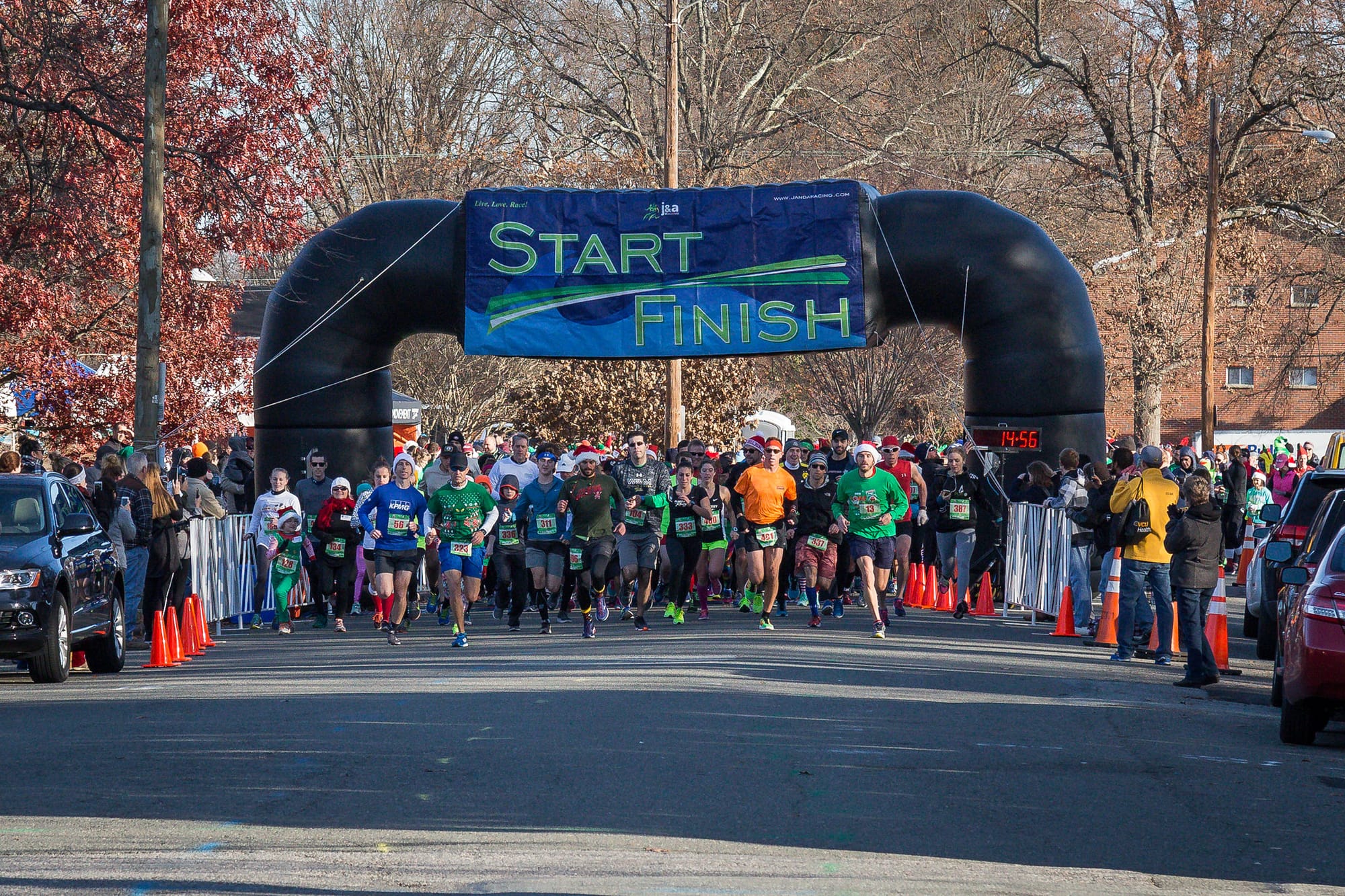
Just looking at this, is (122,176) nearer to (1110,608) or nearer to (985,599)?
(985,599)

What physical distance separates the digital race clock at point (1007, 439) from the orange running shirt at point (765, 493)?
10.5 feet

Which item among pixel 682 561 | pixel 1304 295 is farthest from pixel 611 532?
pixel 1304 295

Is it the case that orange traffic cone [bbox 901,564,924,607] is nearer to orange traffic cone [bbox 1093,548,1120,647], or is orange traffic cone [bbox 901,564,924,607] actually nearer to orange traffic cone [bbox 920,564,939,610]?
orange traffic cone [bbox 920,564,939,610]

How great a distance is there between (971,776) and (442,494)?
8371mm

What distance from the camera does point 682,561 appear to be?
734 inches

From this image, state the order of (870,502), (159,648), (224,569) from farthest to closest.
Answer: (224,569), (870,502), (159,648)

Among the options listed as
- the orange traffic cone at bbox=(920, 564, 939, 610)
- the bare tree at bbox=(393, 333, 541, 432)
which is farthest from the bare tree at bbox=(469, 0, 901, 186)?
the orange traffic cone at bbox=(920, 564, 939, 610)

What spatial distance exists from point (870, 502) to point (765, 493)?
1201mm

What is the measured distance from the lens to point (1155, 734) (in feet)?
35.1

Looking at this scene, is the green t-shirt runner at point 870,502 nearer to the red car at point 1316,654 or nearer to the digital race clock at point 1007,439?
the digital race clock at point 1007,439

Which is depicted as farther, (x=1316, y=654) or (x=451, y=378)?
(x=451, y=378)

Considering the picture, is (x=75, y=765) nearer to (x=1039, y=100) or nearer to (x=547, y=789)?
(x=547, y=789)

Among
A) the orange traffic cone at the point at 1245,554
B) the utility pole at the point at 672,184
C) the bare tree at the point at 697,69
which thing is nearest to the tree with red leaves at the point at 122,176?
the utility pole at the point at 672,184

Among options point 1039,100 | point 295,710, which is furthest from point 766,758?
point 1039,100
